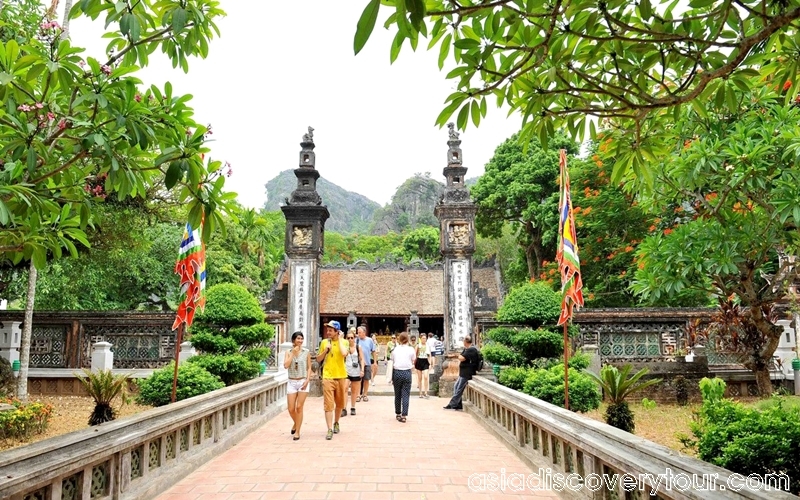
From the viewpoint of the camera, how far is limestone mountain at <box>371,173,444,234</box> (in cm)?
6700

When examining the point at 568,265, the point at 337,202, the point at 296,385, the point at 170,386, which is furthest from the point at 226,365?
the point at 337,202

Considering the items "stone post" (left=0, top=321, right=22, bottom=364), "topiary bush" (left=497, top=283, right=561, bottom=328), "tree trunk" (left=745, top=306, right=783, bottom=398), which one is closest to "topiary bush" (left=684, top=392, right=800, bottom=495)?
"topiary bush" (left=497, top=283, right=561, bottom=328)

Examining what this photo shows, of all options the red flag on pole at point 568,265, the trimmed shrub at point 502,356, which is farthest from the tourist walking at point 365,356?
the red flag on pole at point 568,265

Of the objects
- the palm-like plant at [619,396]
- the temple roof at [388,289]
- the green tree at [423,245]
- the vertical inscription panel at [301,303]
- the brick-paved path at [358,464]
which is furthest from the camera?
the green tree at [423,245]

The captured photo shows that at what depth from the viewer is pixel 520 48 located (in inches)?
106

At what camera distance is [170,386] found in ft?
24.3

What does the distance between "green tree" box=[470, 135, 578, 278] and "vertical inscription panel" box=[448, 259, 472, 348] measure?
9525 mm

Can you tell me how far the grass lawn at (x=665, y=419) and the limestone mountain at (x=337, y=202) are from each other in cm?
7627

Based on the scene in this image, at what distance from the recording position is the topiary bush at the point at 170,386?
7.38 m

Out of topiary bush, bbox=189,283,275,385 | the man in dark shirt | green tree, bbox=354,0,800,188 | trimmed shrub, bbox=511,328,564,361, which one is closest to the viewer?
green tree, bbox=354,0,800,188

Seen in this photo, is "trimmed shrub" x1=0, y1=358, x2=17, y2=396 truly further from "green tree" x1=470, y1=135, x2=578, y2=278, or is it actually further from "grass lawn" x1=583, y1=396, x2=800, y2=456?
"green tree" x1=470, y1=135, x2=578, y2=278

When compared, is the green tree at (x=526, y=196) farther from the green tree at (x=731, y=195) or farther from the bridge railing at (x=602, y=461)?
the bridge railing at (x=602, y=461)

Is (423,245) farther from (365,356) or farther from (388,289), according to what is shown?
(365,356)

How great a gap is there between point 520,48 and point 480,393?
24.2ft
